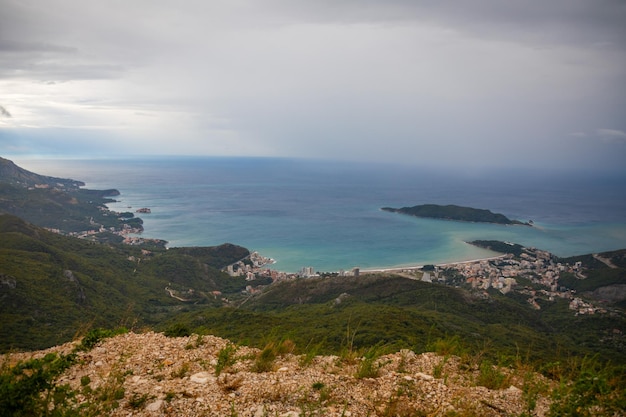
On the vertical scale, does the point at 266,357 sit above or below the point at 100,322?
above

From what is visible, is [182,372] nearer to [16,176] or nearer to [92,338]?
[92,338]

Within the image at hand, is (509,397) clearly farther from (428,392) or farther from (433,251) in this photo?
(433,251)

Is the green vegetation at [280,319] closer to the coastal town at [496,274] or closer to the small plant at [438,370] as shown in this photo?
the small plant at [438,370]

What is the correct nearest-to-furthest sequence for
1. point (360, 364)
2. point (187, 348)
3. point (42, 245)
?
1. point (360, 364)
2. point (187, 348)
3. point (42, 245)

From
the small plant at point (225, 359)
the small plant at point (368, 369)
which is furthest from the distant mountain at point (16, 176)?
the small plant at point (368, 369)

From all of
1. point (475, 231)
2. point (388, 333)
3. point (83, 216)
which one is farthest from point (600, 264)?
point (83, 216)

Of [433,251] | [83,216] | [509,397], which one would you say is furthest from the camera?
[83,216]

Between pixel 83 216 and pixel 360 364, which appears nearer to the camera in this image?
pixel 360 364
